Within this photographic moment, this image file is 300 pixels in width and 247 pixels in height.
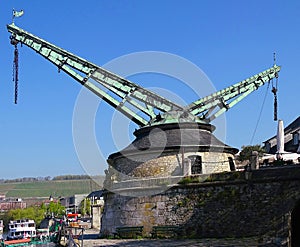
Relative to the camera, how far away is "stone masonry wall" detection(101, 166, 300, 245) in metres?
18.9

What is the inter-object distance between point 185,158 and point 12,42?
1435cm

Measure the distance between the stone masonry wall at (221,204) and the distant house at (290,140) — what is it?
15.2 m

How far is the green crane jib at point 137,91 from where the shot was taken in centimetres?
2697

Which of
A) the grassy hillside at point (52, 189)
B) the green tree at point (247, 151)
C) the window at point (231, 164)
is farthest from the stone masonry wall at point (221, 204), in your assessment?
the grassy hillside at point (52, 189)

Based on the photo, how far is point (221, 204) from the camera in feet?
67.9

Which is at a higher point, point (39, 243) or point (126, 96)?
point (126, 96)

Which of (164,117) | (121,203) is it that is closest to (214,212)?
(121,203)

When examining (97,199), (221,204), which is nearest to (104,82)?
(221,204)

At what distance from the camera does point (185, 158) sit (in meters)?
23.9

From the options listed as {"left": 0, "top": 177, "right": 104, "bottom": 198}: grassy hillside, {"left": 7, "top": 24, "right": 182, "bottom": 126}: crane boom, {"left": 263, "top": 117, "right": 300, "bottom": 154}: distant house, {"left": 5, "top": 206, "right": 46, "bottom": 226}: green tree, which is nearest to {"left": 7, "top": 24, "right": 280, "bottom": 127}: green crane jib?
{"left": 7, "top": 24, "right": 182, "bottom": 126}: crane boom

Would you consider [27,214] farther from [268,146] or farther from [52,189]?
[52,189]

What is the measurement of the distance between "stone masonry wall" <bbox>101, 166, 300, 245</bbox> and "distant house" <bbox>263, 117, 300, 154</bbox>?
15.2 metres

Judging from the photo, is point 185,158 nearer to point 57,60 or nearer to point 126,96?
point 126,96

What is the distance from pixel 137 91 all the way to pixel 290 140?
1799 cm
